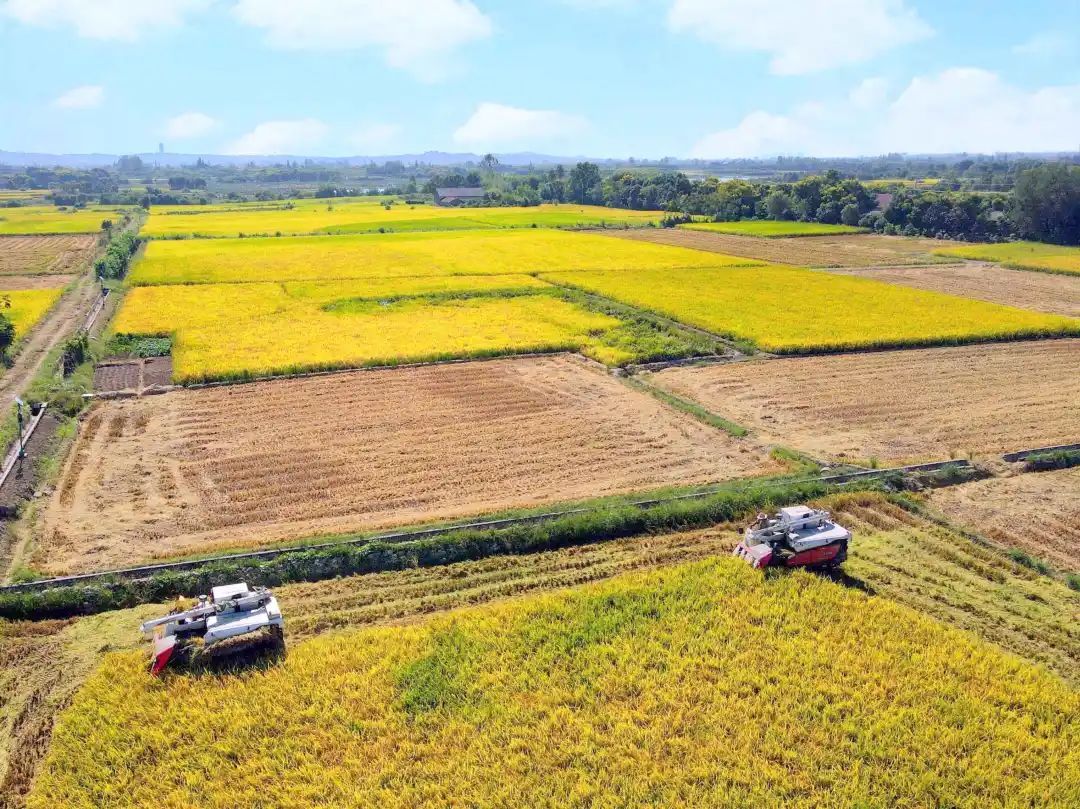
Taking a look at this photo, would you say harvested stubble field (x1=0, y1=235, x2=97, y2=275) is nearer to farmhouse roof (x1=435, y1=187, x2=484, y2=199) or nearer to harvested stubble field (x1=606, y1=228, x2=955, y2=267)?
harvested stubble field (x1=606, y1=228, x2=955, y2=267)

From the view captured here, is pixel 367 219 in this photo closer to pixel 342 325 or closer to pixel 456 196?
pixel 456 196

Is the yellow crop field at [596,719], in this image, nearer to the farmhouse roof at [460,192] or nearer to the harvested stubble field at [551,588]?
the harvested stubble field at [551,588]

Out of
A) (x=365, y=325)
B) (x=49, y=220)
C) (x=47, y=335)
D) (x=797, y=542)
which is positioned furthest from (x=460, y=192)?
(x=797, y=542)

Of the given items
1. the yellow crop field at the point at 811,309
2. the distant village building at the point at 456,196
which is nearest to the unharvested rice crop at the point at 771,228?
the yellow crop field at the point at 811,309

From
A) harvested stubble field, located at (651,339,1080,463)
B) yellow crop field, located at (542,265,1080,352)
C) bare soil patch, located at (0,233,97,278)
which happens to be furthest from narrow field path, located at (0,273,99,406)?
yellow crop field, located at (542,265,1080,352)

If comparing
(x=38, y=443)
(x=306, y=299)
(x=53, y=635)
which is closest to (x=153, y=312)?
(x=306, y=299)

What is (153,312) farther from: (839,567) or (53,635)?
(839,567)
